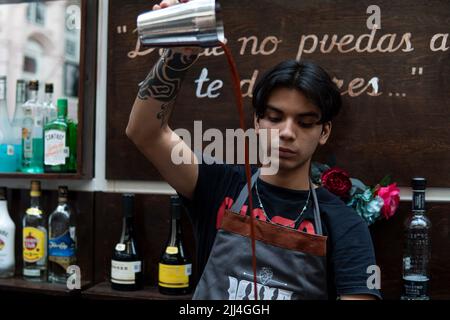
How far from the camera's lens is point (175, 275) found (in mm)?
1643

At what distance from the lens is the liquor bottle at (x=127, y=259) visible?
5.55ft

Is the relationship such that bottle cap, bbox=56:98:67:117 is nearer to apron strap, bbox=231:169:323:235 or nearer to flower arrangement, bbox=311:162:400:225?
apron strap, bbox=231:169:323:235

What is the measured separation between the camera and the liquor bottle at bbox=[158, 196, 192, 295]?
1.64m

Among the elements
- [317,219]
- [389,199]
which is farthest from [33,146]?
[389,199]

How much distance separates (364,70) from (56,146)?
1.09 meters

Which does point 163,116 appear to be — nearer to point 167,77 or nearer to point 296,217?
point 167,77

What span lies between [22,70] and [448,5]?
1.58 meters

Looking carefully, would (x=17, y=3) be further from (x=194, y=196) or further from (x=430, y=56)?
(x=430, y=56)

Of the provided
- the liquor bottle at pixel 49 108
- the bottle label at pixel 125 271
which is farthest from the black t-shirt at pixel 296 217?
the liquor bottle at pixel 49 108

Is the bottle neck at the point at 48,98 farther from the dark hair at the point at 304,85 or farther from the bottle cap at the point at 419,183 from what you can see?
the bottle cap at the point at 419,183

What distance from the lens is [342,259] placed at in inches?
49.5
